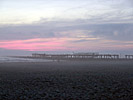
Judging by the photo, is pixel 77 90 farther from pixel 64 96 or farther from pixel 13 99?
pixel 13 99

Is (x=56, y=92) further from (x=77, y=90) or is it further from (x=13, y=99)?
(x=13, y=99)

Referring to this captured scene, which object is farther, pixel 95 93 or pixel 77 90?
pixel 77 90

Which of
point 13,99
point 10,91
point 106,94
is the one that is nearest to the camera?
point 13,99

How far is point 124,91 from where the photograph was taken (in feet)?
41.8

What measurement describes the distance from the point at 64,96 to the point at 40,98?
124cm

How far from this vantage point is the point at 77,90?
13.3 m

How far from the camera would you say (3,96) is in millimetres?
11820

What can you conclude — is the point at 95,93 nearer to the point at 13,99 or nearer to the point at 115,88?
the point at 115,88

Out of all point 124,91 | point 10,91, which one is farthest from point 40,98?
point 124,91

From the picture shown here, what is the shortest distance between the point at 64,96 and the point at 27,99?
1.90 metres

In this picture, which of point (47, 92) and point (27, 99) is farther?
point (47, 92)

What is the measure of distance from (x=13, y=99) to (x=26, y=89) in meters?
2.55

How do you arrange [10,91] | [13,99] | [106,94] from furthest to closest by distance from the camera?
[10,91] < [106,94] < [13,99]

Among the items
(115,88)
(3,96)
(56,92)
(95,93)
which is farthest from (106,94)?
(3,96)
